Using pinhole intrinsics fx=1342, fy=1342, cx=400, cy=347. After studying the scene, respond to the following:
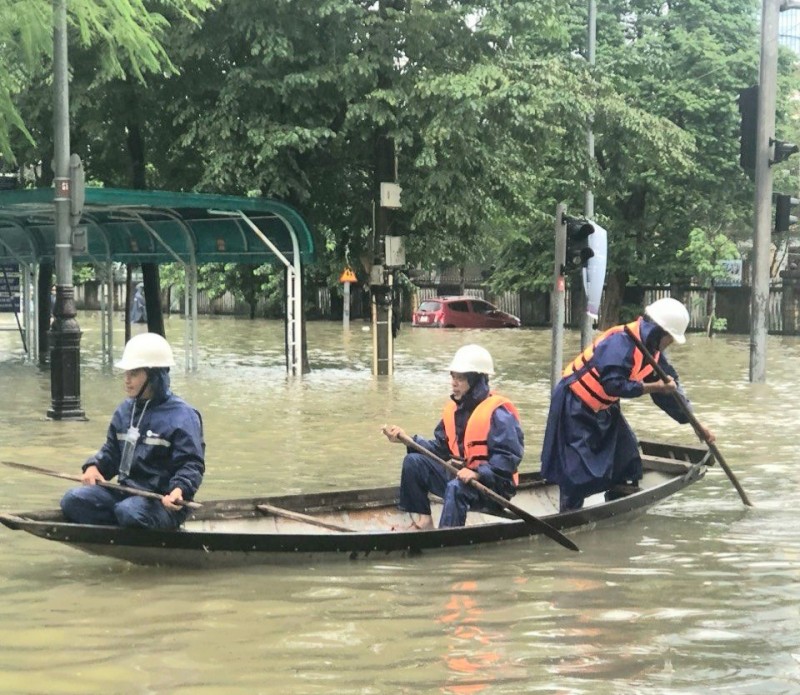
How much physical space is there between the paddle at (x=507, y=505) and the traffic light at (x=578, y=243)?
20.8 ft

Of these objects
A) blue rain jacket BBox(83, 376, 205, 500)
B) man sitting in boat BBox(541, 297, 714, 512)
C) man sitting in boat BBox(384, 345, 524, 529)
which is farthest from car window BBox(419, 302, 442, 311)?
blue rain jacket BBox(83, 376, 205, 500)

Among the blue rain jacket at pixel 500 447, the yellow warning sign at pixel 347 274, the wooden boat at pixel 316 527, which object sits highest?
the yellow warning sign at pixel 347 274

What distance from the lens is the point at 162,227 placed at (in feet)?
86.9

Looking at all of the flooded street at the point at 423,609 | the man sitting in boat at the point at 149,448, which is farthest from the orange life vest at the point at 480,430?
the man sitting in boat at the point at 149,448

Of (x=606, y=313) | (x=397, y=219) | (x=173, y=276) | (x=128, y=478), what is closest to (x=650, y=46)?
(x=606, y=313)

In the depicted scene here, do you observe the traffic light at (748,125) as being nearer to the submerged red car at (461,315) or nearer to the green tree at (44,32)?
the green tree at (44,32)

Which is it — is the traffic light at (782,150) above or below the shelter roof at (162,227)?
above

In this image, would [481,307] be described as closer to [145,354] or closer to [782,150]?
[782,150]

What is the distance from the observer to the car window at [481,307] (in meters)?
50.9

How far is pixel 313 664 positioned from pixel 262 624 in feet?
2.73

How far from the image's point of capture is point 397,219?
26203mm

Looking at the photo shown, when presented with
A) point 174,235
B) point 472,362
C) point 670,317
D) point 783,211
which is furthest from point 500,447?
point 174,235

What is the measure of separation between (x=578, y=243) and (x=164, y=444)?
813cm

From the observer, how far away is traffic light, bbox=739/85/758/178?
2164 cm
